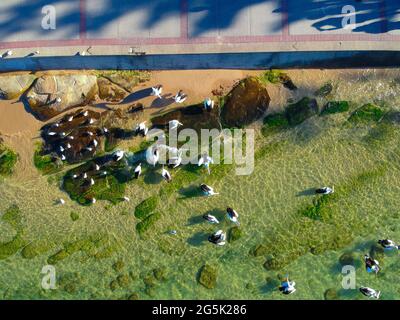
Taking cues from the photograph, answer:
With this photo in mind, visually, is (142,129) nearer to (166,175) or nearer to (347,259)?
(166,175)

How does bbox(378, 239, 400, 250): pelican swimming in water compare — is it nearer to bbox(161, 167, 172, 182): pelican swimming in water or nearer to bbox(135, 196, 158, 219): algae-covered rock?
bbox(161, 167, 172, 182): pelican swimming in water

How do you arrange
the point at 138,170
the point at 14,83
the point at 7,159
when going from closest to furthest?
1. the point at 138,170
2. the point at 14,83
3. the point at 7,159

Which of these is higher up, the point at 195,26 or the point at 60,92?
the point at 195,26

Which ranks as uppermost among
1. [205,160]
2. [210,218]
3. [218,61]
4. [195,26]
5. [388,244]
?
[195,26]

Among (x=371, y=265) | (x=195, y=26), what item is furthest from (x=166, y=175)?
(x=371, y=265)

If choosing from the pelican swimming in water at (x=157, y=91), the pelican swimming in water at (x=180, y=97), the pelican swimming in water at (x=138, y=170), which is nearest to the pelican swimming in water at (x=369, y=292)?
the pelican swimming in water at (x=138, y=170)

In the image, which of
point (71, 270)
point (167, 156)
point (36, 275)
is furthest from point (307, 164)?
point (36, 275)

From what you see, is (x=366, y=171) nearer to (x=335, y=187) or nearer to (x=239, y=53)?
(x=335, y=187)
